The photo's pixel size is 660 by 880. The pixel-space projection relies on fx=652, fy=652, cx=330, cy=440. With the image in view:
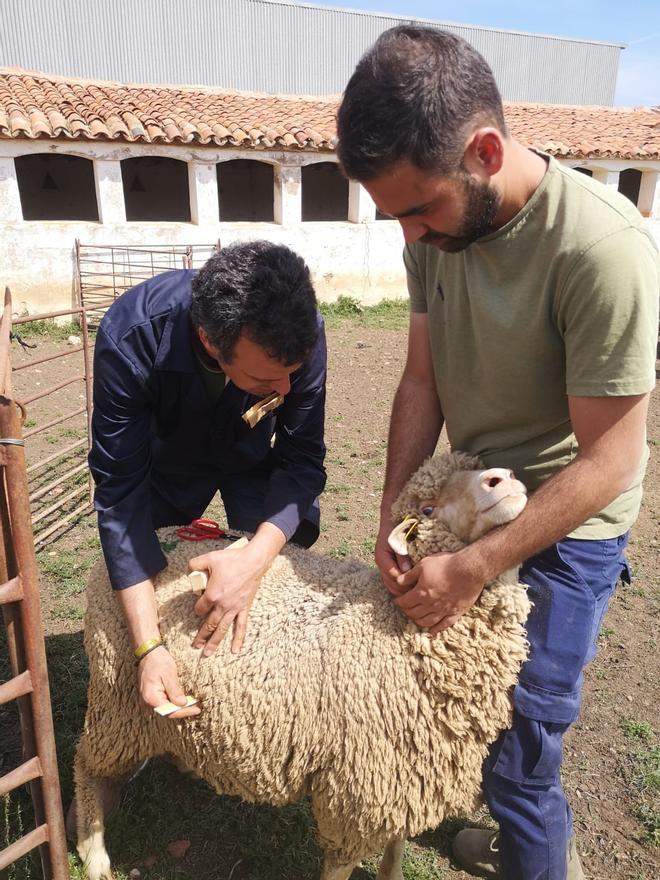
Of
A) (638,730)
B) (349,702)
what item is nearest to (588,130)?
(638,730)

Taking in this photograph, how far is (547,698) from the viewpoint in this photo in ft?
6.10

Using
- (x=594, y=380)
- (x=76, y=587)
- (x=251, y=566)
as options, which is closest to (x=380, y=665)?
(x=251, y=566)

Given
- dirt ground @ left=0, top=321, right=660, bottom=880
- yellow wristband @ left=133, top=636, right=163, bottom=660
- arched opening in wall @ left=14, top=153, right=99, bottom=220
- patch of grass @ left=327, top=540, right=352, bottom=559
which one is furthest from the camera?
arched opening in wall @ left=14, top=153, right=99, bottom=220

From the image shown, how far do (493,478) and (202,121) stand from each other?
44.0 ft

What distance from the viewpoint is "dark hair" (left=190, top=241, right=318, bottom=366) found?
73.2 inches

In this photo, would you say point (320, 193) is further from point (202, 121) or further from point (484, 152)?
point (484, 152)

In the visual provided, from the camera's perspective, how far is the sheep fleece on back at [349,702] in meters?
1.91

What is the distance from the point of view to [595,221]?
5.15 feet

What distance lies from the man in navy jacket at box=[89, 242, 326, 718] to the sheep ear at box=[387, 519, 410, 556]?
1.59 feet

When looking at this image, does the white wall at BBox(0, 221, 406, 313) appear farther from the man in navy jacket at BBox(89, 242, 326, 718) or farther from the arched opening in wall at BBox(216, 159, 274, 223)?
the man in navy jacket at BBox(89, 242, 326, 718)

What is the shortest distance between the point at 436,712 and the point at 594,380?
1.07 metres

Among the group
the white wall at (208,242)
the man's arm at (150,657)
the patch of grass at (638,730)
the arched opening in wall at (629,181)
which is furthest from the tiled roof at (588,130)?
the man's arm at (150,657)

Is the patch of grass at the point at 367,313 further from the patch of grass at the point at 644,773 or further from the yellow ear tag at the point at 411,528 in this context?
the yellow ear tag at the point at 411,528

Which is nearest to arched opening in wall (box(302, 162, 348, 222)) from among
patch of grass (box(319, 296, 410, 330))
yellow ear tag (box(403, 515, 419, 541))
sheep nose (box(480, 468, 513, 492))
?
patch of grass (box(319, 296, 410, 330))
